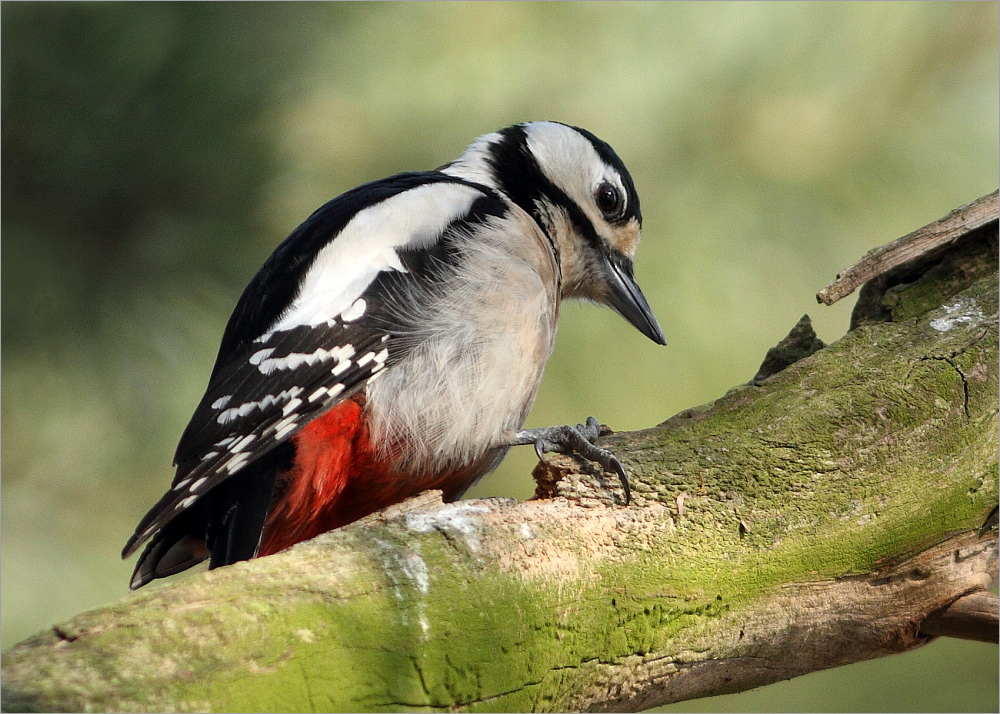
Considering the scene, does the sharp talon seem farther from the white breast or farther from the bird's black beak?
the bird's black beak

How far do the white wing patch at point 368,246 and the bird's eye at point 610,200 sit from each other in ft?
1.24

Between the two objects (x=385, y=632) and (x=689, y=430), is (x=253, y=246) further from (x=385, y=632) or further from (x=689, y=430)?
(x=385, y=632)

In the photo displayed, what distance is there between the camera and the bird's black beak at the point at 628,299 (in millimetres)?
2205

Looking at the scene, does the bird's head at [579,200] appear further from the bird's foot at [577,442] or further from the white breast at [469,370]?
the bird's foot at [577,442]

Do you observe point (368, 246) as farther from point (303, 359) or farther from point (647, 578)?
point (647, 578)

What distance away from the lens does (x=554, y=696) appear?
3.79ft

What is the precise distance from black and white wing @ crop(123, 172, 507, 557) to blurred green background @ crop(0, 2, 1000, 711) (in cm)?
54

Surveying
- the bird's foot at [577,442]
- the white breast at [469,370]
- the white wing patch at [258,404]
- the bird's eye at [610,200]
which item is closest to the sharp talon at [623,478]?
the bird's foot at [577,442]

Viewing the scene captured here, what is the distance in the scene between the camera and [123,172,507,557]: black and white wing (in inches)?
63.3

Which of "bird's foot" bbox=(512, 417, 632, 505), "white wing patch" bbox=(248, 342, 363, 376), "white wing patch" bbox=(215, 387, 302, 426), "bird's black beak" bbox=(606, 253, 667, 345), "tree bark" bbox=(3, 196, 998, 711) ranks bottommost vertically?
"tree bark" bbox=(3, 196, 998, 711)

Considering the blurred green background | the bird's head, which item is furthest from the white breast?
the blurred green background

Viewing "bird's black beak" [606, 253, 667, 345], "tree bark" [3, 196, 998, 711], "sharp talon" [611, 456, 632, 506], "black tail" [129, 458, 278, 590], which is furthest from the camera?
"bird's black beak" [606, 253, 667, 345]

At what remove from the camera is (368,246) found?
6.14 ft

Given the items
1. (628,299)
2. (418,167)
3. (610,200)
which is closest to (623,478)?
(628,299)
